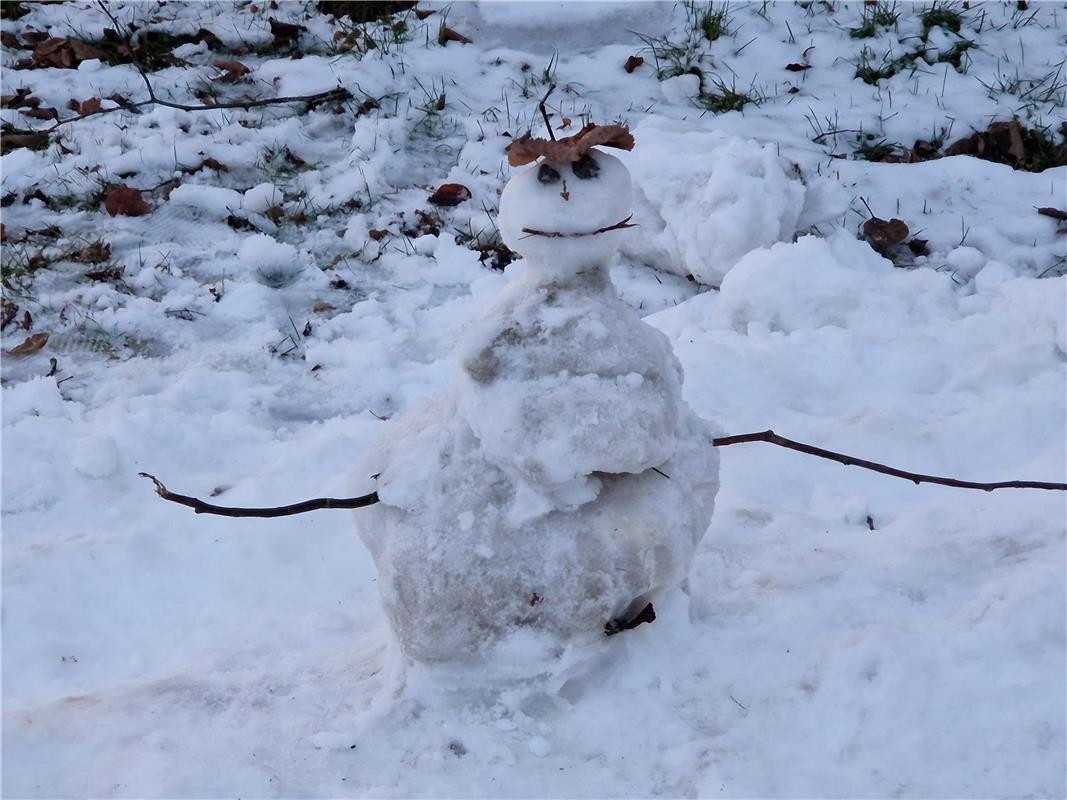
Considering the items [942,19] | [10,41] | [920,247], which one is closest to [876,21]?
[942,19]

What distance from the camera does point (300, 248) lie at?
389 centimetres

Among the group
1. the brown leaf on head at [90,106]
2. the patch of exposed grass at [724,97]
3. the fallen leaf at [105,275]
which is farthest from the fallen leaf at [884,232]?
the brown leaf on head at [90,106]

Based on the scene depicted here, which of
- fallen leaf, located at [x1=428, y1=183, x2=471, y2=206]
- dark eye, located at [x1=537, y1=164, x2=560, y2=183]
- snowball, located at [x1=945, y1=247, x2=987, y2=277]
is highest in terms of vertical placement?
dark eye, located at [x1=537, y1=164, x2=560, y2=183]

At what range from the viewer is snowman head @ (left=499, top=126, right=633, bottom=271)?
1.64 metres

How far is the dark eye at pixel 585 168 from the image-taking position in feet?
5.46

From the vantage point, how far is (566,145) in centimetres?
163

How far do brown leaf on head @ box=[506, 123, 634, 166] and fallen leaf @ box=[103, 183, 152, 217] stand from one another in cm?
285

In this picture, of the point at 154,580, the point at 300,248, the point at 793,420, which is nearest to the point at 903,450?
the point at 793,420

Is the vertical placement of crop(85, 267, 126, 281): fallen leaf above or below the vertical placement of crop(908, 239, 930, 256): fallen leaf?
below

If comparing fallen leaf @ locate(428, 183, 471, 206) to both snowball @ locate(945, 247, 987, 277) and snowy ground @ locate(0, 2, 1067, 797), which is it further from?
snowball @ locate(945, 247, 987, 277)

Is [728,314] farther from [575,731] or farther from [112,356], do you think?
[112,356]

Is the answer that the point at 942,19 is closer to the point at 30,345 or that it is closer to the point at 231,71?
the point at 231,71

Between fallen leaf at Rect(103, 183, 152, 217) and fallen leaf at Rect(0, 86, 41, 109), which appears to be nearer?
fallen leaf at Rect(103, 183, 152, 217)

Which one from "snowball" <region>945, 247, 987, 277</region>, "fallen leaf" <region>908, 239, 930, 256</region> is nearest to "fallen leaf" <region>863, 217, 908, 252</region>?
"fallen leaf" <region>908, 239, 930, 256</region>
